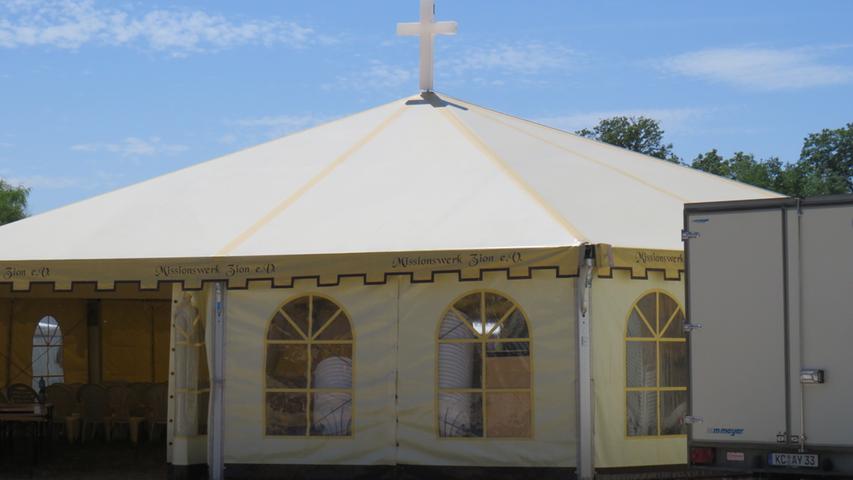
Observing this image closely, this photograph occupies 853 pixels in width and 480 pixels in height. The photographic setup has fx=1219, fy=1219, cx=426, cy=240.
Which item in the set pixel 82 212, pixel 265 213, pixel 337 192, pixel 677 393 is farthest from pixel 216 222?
pixel 677 393

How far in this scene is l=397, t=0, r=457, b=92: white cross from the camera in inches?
645

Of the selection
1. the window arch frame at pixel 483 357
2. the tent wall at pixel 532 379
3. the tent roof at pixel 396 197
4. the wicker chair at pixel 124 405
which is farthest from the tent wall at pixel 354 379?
the wicker chair at pixel 124 405

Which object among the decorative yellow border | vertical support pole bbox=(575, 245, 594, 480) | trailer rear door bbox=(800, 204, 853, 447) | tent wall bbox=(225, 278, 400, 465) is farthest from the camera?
tent wall bbox=(225, 278, 400, 465)

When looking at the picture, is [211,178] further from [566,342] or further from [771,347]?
[771,347]

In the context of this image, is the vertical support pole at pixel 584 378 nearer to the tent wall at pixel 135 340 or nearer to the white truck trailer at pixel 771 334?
the white truck trailer at pixel 771 334

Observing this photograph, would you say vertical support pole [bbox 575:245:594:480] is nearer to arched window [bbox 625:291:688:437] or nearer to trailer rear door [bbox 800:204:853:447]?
arched window [bbox 625:291:688:437]

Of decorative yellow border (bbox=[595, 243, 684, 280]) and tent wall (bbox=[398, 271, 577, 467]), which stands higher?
decorative yellow border (bbox=[595, 243, 684, 280])

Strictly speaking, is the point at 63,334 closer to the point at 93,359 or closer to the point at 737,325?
the point at 93,359

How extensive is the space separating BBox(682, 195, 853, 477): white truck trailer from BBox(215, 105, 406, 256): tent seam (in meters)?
5.05

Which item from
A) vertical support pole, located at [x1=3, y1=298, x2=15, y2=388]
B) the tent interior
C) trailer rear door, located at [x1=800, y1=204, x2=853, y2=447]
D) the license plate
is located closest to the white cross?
the tent interior

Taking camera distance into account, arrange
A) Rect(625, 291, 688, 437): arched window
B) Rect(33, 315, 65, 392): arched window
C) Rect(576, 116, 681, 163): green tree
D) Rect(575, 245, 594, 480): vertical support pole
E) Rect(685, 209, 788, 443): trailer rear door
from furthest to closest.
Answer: Rect(576, 116, 681, 163): green tree, Rect(33, 315, 65, 392): arched window, Rect(625, 291, 688, 437): arched window, Rect(575, 245, 594, 480): vertical support pole, Rect(685, 209, 788, 443): trailer rear door

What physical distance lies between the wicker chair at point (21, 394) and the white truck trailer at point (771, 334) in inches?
363

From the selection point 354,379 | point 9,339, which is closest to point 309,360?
point 354,379

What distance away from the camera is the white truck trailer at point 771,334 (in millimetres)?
A: 8789
